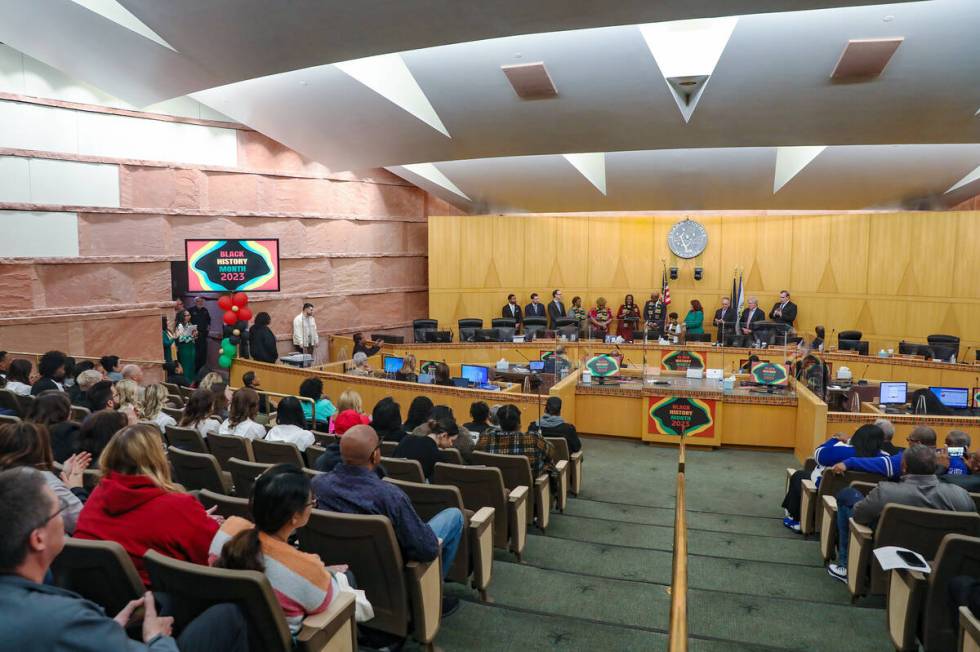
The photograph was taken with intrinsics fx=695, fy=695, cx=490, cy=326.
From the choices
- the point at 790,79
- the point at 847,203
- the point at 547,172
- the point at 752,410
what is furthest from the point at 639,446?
the point at 847,203

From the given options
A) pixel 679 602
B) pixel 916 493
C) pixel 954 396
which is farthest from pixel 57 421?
pixel 954 396

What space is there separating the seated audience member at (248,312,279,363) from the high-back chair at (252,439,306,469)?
19.9 ft

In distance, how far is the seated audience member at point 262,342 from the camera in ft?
34.8

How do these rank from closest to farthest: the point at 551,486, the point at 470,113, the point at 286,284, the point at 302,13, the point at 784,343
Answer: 1. the point at 551,486
2. the point at 302,13
3. the point at 470,113
4. the point at 784,343
5. the point at 286,284

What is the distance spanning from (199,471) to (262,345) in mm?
6744

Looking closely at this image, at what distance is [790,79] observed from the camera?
8.41 meters

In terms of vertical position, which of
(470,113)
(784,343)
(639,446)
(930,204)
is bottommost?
(639,446)

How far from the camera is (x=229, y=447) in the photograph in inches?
193

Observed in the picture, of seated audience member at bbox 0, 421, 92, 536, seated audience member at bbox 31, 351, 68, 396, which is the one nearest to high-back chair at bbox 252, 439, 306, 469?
seated audience member at bbox 0, 421, 92, 536

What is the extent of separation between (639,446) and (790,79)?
481 centimetres

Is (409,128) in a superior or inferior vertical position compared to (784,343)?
superior

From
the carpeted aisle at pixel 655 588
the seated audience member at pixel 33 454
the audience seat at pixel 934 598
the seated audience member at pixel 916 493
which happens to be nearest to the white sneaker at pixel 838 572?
the carpeted aisle at pixel 655 588

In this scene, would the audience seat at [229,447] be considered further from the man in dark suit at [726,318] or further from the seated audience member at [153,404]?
the man in dark suit at [726,318]

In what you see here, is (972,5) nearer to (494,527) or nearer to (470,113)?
(470,113)
